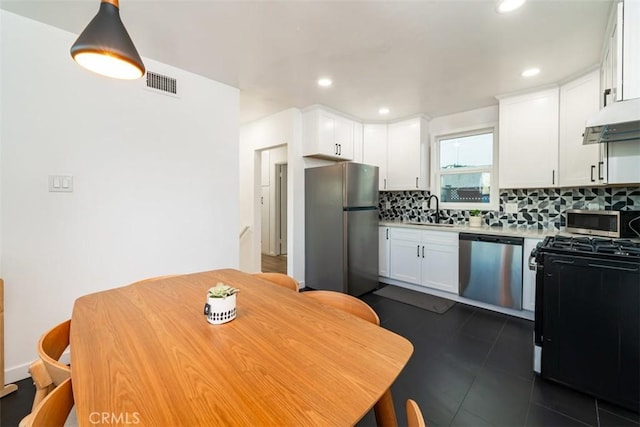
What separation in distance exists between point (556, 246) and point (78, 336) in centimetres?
269

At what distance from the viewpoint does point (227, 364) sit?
789 mm

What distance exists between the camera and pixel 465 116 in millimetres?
3566

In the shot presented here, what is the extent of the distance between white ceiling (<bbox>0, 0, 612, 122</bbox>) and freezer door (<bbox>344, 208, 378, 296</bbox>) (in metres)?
1.53

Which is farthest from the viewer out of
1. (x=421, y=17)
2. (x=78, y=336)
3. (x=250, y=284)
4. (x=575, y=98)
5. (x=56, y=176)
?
(x=575, y=98)

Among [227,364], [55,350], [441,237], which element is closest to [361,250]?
[441,237]

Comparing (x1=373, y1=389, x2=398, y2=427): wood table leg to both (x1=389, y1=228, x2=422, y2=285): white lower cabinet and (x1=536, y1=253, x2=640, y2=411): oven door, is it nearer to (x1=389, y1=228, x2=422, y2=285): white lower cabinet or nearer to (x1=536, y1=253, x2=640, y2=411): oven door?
(x1=536, y1=253, x2=640, y2=411): oven door

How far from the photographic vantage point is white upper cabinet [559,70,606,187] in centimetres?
230

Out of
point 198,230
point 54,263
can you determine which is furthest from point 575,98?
point 54,263

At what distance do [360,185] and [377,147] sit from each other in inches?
40.5

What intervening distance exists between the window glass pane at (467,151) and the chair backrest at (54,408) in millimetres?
4212

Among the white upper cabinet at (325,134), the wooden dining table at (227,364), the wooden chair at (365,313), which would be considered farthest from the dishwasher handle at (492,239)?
the wooden dining table at (227,364)

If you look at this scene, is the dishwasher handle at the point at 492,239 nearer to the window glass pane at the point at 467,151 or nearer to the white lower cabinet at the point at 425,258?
the white lower cabinet at the point at 425,258

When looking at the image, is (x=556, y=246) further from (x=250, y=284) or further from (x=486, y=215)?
(x=250, y=284)

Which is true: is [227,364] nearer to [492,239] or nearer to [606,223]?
[492,239]
